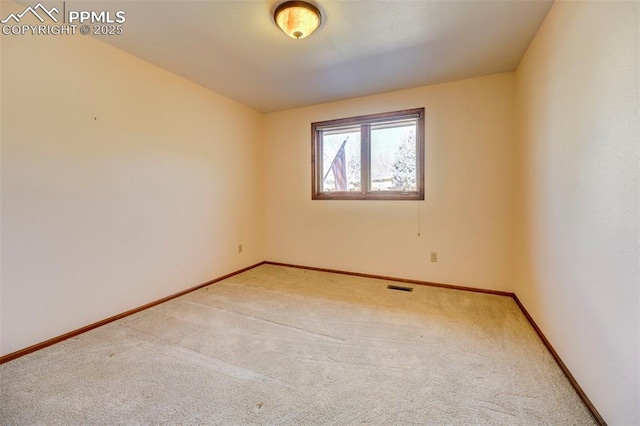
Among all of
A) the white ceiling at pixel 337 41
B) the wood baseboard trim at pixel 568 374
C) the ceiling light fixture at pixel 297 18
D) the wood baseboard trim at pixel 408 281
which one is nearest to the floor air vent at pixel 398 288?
the wood baseboard trim at pixel 408 281

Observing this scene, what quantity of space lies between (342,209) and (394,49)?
194 cm

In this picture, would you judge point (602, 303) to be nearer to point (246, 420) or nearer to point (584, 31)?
point (584, 31)

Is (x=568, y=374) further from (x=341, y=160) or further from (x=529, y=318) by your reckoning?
(x=341, y=160)

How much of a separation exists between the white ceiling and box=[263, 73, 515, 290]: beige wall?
277mm

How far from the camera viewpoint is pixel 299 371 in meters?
1.60

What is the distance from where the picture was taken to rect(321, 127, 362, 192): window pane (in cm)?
356

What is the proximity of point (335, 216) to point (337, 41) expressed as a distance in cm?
209

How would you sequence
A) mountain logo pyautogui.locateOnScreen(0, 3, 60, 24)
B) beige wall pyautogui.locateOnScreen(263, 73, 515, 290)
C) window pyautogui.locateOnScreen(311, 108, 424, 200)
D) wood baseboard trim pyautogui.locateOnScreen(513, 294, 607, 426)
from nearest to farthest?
wood baseboard trim pyautogui.locateOnScreen(513, 294, 607, 426) < mountain logo pyautogui.locateOnScreen(0, 3, 60, 24) < beige wall pyautogui.locateOnScreen(263, 73, 515, 290) < window pyautogui.locateOnScreen(311, 108, 424, 200)

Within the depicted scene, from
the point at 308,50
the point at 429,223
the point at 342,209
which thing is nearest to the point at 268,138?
the point at 342,209

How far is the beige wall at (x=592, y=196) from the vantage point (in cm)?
105

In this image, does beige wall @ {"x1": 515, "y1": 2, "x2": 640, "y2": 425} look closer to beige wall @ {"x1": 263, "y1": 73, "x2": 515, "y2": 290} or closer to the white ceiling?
the white ceiling

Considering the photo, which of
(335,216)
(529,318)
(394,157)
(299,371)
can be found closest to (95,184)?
(299,371)

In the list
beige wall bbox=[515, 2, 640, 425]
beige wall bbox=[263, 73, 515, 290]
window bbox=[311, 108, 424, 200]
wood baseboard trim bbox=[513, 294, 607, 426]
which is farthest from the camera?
window bbox=[311, 108, 424, 200]

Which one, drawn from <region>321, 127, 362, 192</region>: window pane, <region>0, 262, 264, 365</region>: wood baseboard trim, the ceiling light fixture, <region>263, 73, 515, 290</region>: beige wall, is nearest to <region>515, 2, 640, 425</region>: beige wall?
<region>263, 73, 515, 290</region>: beige wall
